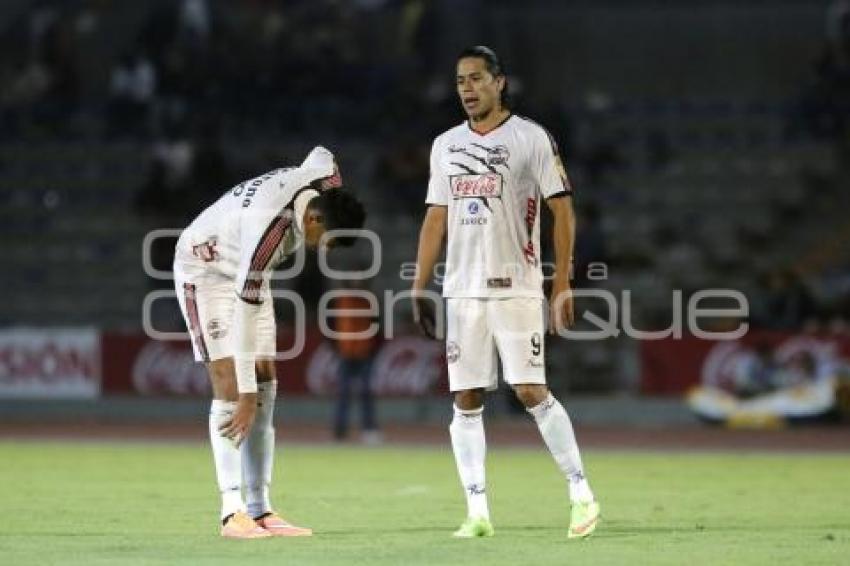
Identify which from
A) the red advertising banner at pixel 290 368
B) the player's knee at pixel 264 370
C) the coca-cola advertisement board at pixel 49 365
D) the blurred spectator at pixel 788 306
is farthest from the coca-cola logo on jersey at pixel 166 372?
the player's knee at pixel 264 370

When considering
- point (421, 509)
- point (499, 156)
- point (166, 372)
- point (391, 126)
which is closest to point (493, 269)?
point (499, 156)

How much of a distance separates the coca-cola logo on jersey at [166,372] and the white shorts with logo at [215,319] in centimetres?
1500

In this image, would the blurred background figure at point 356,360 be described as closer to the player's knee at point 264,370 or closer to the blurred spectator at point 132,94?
the blurred spectator at point 132,94

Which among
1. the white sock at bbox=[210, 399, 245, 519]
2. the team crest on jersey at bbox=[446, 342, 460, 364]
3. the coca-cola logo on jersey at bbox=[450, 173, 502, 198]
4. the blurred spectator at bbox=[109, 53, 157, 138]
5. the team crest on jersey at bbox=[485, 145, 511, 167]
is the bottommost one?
the white sock at bbox=[210, 399, 245, 519]

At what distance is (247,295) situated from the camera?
403 inches

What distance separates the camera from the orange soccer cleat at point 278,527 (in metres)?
10.5

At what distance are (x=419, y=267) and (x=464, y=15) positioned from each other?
818 inches

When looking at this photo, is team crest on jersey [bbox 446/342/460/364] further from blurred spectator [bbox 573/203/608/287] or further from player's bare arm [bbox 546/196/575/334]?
blurred spectator [bbox 573/203/608/287]

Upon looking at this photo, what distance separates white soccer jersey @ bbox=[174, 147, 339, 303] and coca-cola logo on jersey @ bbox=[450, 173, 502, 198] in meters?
0.71

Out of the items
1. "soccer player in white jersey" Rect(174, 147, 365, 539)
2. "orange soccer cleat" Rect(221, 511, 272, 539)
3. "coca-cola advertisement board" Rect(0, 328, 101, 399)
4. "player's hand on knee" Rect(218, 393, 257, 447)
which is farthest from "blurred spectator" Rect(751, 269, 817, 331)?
"player's hand on knee" Rect(218, 393, 257, 447)

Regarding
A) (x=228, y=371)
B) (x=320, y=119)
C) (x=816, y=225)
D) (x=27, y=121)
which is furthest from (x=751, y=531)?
(x=27, y=121)

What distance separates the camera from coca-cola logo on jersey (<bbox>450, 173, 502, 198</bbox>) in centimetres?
1033

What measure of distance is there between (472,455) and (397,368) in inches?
597

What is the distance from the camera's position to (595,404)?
81.4 feet
